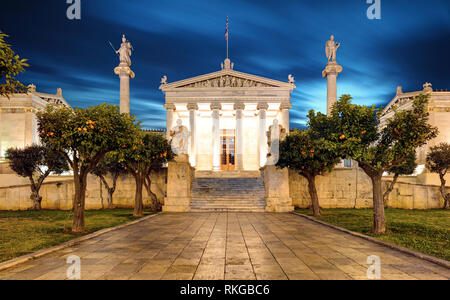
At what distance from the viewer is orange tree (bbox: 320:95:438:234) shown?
11.2 m

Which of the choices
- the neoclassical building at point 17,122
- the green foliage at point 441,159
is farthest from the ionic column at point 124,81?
the green foliage at point 441,159

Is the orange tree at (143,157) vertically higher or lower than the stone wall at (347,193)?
higher

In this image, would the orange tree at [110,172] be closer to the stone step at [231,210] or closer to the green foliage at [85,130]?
the stone step at [231,210]

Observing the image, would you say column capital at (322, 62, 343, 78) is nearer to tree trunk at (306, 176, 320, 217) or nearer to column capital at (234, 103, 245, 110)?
column capital at (234, 103, 245, 110)

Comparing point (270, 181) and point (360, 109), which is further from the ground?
point (360, 109)

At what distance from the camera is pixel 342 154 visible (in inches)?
496

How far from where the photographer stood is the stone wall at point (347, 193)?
80.7ft

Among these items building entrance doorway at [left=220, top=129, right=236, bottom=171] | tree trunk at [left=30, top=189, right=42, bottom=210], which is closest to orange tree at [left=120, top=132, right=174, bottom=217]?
tree trunk at [left=30, top=189, right=42, bottom=210]

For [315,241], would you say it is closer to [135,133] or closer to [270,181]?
[135,133]

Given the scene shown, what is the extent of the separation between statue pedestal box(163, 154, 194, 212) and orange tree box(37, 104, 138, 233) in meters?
8.58

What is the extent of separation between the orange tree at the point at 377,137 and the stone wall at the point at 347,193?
40.3ft

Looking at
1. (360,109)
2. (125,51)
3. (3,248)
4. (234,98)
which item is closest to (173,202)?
(3,248)

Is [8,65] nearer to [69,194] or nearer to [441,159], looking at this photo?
[69,194]
